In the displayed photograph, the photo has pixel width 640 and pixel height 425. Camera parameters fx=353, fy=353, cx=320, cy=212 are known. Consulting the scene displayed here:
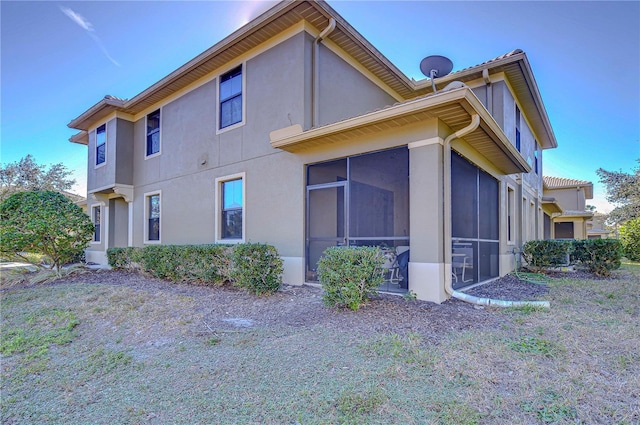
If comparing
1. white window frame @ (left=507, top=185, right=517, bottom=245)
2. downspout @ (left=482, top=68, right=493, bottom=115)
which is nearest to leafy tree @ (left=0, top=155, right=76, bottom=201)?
downspout @ (left=482, top=68, right=493, bottom=115)

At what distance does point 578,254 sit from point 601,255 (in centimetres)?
55

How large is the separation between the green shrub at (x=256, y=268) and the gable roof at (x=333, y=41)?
480cm

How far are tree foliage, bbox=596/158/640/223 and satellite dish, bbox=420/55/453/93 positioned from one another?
2076 cm

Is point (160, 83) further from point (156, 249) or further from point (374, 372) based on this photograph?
point (374, 372)

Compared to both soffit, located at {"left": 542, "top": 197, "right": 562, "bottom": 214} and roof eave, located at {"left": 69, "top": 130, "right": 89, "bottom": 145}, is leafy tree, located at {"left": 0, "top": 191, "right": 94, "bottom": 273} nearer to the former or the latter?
roof eave, located at {"left": 69, "top": 130, "right": 89, "bottom": 145}

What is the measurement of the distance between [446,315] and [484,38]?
29.8 feet

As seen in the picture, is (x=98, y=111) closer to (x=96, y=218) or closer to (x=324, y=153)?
(x=96, y=218)

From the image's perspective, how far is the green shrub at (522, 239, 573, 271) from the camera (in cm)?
989

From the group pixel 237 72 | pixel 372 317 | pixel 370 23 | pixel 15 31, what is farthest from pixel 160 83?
pixel 372 317

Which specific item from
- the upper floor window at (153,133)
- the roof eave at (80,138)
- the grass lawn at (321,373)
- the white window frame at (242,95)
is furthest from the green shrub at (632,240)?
the roof eave at (80,138)

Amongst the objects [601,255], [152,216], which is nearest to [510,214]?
[601,255]

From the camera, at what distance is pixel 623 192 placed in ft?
74.6

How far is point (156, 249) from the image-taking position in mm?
8664

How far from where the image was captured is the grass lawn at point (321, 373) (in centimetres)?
271
